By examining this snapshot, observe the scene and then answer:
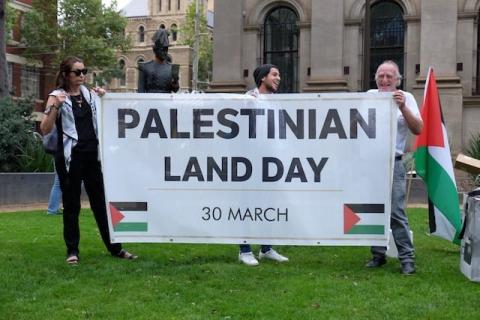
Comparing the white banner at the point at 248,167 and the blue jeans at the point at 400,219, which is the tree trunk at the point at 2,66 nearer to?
the white banner at the point at 248,167

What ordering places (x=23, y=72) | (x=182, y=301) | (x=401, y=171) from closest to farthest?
(x=182, y=301) → (x=401, y=171) → (x=23, y=72)

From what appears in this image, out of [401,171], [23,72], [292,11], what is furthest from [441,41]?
[23,72]

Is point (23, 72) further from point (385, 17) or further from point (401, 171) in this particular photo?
point (401, 171)

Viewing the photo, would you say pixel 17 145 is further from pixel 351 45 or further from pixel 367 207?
pixel 351 45

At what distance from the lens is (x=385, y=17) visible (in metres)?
22.9

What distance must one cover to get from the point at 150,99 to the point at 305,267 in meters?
2.39

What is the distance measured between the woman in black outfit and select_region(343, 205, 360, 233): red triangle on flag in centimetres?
264

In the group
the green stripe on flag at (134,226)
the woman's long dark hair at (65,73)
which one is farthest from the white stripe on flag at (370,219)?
the woman's long dark hair at (65,73)

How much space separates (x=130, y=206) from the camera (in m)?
6.73

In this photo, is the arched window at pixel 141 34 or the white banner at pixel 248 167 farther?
the arched window at pixel 141 34

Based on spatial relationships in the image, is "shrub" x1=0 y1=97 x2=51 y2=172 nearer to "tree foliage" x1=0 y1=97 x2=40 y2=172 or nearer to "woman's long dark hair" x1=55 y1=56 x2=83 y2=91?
"tree foliage" x1=0 y1=97 x2=40 y2=172

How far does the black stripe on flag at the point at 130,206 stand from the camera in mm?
6727

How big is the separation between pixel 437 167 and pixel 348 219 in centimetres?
123

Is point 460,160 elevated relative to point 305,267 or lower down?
elevated
